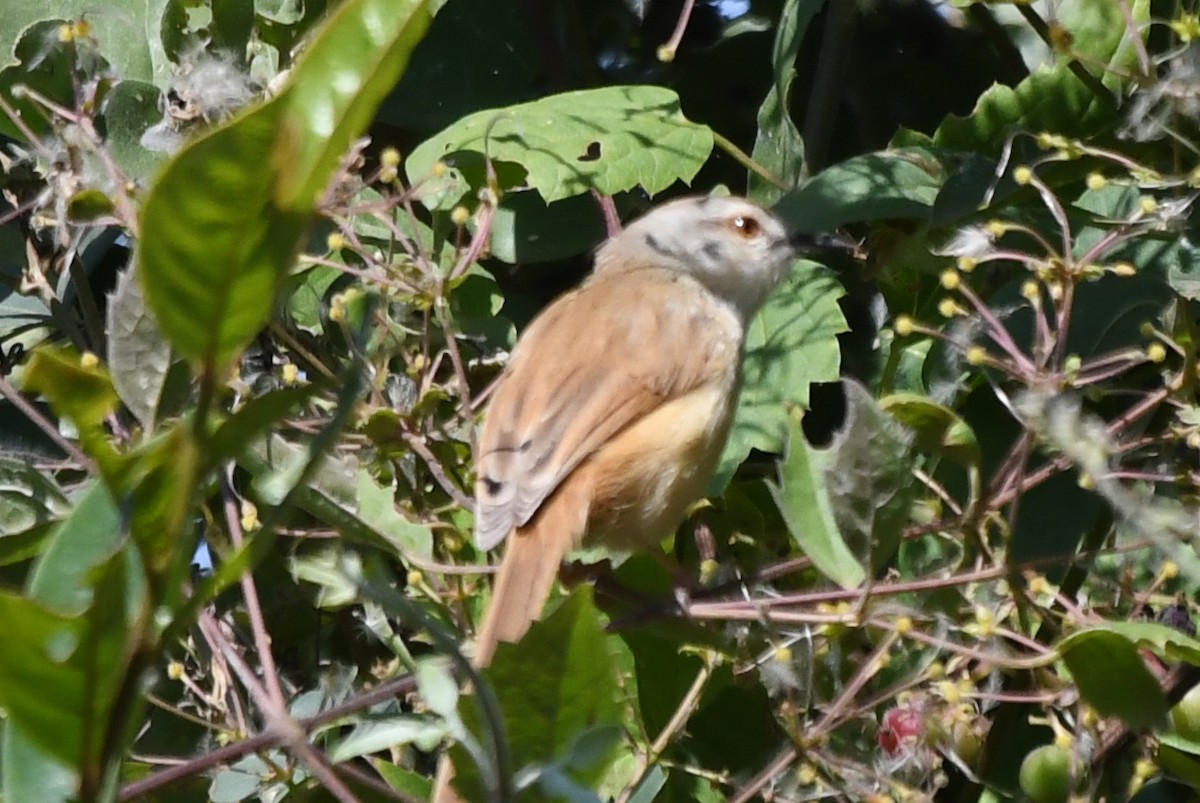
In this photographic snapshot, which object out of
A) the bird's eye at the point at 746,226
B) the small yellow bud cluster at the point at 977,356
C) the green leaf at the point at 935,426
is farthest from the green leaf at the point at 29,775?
the bird's eye at the point at 746,226

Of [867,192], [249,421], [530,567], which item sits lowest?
[530,567]

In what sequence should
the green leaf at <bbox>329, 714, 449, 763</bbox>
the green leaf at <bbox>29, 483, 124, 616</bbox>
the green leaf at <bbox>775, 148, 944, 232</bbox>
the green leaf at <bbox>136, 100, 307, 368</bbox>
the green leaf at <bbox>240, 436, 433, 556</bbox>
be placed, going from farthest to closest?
1. the green leaf at <bbox>775, 148, 944, 232</bbox>
2. the green leaf at <bbox>240, 436, 433, 556</bbox>
3. the green leaf at <bbox>329, 714, 449, 763</bbox>
4. the green leaf at <bbox>29, 483, 124, 616</bbox>
5. the green leaf at <bbox>136, 100, 307, 368</bbox>

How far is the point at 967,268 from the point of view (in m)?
2.57

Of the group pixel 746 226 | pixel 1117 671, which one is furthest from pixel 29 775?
pixel 746 226

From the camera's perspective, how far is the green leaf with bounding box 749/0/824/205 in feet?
10.1

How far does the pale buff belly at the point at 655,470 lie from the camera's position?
10.8 ft

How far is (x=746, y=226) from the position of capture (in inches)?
157

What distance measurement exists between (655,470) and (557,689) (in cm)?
215

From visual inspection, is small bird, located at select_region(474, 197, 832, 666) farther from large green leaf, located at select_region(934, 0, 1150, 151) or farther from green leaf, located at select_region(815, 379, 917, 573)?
green leaf, located at select_region(815, 379, 917, 573)

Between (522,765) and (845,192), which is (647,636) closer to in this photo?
(845,192)

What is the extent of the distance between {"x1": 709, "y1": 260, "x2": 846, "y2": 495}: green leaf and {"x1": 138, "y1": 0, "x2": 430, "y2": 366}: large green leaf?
2.13 meters

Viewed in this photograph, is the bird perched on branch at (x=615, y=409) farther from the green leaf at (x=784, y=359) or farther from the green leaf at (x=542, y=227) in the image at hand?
the green leaf at (x=542, y=227)

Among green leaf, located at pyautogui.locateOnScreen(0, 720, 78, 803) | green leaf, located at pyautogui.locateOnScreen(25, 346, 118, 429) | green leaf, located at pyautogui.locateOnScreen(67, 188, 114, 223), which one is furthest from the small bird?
green leaf, located at pyautogui.locateOnScreen(25, 346, 118, 429)

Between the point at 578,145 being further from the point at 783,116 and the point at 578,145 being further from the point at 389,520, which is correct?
the point at 389,520
